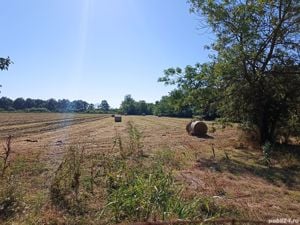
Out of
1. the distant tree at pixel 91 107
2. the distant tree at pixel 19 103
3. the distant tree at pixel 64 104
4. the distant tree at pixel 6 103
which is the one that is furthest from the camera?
the distant tree at pixel 91 107

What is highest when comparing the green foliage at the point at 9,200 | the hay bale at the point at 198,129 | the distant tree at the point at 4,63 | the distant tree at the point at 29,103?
the distant tree at the point at 29,103

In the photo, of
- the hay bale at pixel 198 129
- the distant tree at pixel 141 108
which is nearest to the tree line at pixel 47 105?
the distant tree at pixel 141 108

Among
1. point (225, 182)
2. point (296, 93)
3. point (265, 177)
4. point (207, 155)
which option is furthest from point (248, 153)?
point (225, 182)

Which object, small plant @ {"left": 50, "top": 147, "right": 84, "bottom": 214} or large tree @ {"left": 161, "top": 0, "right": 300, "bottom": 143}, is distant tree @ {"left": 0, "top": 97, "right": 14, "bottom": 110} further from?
small plant @ {"left": 50, "top": 147, "right": 84, "bottom": 214}

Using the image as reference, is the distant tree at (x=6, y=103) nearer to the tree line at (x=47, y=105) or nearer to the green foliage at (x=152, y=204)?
the tree line at (x=47, y=105)

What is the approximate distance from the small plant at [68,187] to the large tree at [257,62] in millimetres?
10275

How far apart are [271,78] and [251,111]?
1906mm

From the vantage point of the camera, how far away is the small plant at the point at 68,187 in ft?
21.5

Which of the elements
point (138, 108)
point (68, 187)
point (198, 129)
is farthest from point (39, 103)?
point (68, 187)

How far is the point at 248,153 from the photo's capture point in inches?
630

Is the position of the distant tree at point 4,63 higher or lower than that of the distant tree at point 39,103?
lower

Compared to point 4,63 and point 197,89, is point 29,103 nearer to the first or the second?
point 197,89

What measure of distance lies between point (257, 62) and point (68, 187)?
1277 cm

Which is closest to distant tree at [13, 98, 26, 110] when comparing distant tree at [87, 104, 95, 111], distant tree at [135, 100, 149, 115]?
distant tree at [87, 104, 95, 111]
